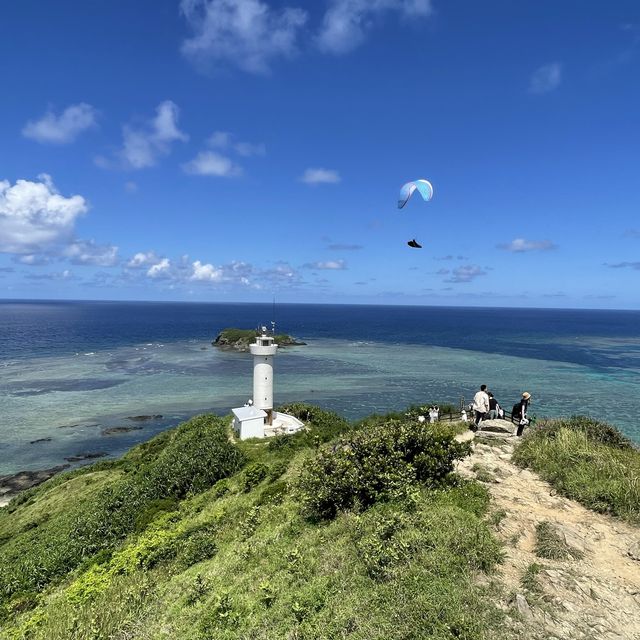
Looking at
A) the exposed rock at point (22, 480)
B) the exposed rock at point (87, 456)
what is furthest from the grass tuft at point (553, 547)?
the exposed rock at point (87, 456)

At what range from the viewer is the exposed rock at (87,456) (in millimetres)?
37500

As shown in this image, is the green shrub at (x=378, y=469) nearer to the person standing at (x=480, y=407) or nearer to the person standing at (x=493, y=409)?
the person standing at (x=480, y=407)

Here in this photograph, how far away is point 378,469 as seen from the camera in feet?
37.5

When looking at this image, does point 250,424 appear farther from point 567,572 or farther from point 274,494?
point 567,572

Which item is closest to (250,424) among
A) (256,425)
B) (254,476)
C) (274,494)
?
(256,425)

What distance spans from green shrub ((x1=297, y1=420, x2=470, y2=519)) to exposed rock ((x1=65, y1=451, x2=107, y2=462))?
32789mm

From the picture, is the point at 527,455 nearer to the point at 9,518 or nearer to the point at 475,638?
the point at 475,638

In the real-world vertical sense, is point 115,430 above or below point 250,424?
below

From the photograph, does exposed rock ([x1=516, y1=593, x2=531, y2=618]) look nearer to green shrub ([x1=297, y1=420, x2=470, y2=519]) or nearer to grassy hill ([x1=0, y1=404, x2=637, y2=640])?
grassy hill ([x1=0, y1=404, x2=637, y2=640])

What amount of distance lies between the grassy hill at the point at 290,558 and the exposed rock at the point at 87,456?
711 inches

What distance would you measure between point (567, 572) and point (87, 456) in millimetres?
40020

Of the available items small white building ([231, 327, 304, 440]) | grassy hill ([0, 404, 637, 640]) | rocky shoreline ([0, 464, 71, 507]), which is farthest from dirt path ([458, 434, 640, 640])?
rocky shoreline ([0, 464, 71, 507])

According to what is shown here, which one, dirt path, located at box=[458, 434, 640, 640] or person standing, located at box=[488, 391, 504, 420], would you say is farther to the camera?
person standing, located at box=[488, 391, 504, 420]

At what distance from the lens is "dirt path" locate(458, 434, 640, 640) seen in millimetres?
6582
